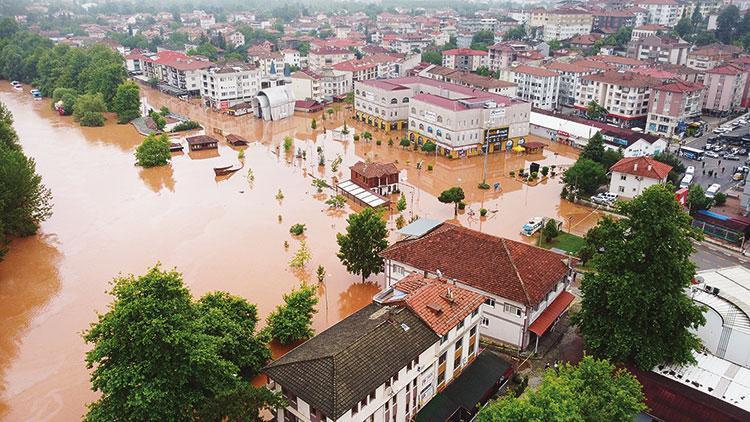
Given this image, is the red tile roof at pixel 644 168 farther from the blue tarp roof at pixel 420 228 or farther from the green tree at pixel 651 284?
the green tree at pixel 651 284

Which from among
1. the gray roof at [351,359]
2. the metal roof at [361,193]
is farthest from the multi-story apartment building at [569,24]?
the gray roof at [351,359]

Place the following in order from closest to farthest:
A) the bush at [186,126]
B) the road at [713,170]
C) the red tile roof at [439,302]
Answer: the red tile roof at [439,302], the road at [713,170], the bush at [186,126]

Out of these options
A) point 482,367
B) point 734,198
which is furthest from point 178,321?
point 734,198

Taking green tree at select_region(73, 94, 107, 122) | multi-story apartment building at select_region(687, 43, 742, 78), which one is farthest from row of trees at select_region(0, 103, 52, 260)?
multi-story apartment building at select_region(687, 43, 742, 78)

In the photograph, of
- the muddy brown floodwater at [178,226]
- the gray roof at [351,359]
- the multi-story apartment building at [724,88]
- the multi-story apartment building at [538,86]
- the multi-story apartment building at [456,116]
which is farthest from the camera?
the multi-story apartment building at [538,86]

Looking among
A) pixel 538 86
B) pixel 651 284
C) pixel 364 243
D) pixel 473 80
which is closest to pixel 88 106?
pixel 473 80

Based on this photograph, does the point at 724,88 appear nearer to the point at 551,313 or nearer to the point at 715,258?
the point at 715,258
